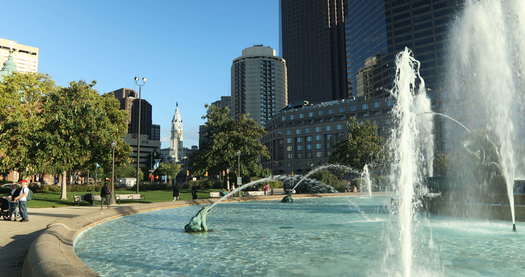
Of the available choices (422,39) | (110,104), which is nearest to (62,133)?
(110,104)

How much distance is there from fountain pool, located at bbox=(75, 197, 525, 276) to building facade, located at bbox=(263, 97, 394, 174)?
112035mm

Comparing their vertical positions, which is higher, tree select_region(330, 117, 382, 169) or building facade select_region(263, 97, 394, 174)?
building facade select_region(263, 97, 394, 174)

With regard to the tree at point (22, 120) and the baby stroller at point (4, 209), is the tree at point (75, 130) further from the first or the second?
the baby stroller at point (4, 209)

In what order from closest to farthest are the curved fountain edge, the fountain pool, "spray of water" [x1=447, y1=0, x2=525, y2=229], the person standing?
the curved fountain edge, the fountain pool, the person standing, "spray of water" [x1=447, y1=0, x2=525, y2=229]

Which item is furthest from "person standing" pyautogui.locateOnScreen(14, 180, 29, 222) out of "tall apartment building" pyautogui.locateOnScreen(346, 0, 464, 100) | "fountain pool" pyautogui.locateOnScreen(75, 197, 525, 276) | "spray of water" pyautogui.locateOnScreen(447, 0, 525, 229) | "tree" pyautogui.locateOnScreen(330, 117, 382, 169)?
"tall apartment building" pyautogui.locateOnScreen(346, 0, 464, 100)

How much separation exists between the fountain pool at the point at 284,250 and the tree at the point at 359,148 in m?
44.9

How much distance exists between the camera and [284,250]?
1054 centimetres

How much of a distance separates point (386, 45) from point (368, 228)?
461 ft

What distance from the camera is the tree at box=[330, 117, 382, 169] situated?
61031 mm

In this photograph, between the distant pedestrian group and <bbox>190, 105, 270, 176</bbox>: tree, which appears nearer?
the distant pedestrian group

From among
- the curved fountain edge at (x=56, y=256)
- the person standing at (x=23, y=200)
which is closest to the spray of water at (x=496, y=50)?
the curved fountain edge at (x=56, y=256)

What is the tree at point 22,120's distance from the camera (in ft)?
109

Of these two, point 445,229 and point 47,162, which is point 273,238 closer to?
point 445,229

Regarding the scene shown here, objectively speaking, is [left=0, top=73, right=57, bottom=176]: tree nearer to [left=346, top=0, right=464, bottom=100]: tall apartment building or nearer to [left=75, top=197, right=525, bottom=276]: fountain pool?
[left=75, top=197, right=525, bottom=276]: fountain pool
